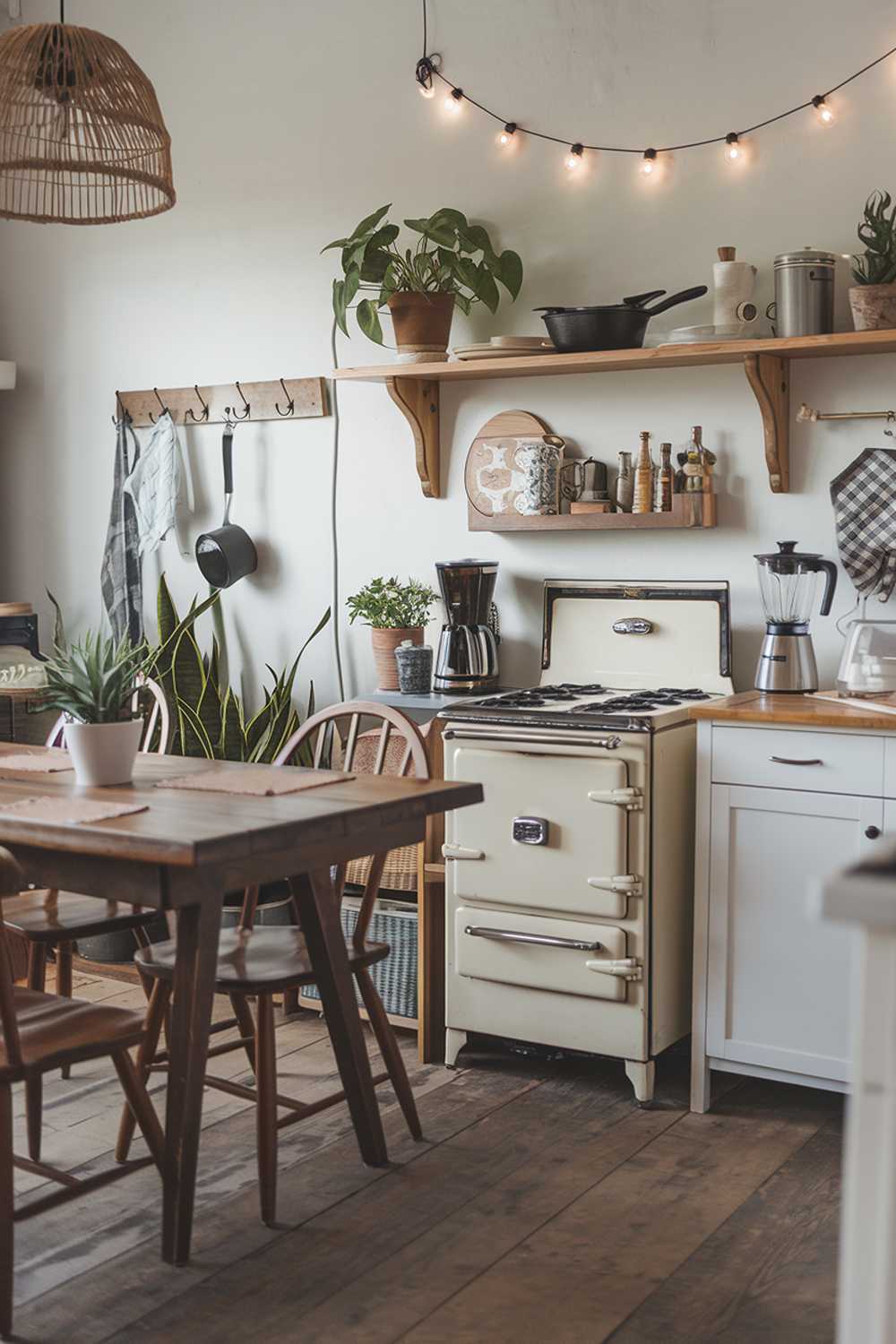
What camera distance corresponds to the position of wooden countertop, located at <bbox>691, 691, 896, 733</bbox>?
289 centimetres

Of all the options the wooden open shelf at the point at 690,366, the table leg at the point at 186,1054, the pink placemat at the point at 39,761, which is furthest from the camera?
the wooden open shelf at the point at 690,366

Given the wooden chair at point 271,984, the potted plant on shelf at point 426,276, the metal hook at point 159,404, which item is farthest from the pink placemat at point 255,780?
the metal hook at point 159,404

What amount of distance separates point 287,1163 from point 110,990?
132cm

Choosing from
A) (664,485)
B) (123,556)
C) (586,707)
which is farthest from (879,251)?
(123,556)

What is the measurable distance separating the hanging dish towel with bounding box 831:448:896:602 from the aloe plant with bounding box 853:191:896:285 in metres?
0.40

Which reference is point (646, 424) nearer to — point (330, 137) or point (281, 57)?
point (330, 137)

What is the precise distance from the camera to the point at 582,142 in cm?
375

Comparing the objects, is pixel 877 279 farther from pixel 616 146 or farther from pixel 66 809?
pixel 66 809

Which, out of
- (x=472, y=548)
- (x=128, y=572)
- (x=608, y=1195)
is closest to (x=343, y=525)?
(x=472, y=548)

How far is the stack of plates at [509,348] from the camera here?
3.64 metres

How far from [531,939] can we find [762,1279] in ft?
3.28

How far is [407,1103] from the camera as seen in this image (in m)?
2.95

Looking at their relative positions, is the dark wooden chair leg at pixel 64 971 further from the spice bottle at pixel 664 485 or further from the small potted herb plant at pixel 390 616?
the spice bottle at pixel 664 485

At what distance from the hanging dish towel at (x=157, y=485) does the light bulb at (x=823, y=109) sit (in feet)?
7.15
